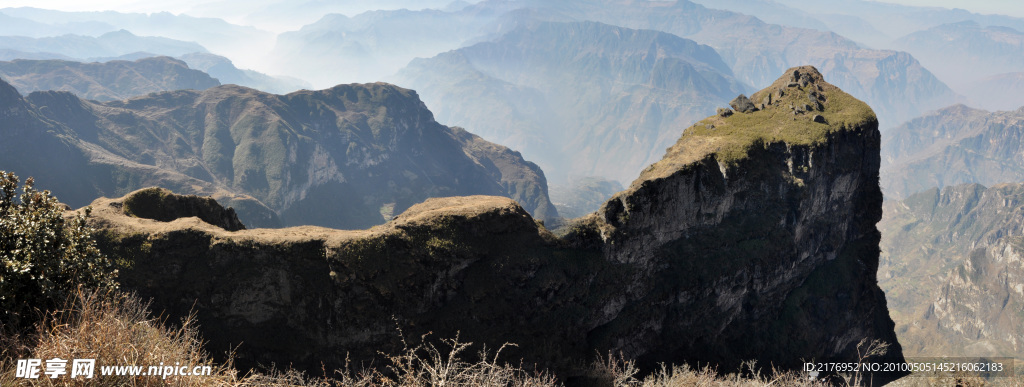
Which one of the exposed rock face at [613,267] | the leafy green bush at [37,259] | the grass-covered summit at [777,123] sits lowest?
the exposed rock face at [613,267]

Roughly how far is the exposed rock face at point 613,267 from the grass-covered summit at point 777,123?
32 centimetres

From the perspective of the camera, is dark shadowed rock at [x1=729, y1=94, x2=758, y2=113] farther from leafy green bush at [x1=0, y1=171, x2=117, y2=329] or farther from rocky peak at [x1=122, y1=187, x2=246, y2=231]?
leafy green bush at [x1=0, y1=171, x2=117, y2=329]

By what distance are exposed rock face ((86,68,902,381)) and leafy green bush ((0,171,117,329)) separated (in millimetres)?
20473

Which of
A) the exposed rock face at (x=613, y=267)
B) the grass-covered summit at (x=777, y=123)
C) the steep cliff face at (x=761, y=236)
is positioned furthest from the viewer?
the grass-covered summit at (x=777, y=123)

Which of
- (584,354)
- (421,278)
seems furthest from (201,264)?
(584,354)

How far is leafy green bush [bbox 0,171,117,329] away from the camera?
540 inches

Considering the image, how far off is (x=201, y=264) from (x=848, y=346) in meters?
73.7

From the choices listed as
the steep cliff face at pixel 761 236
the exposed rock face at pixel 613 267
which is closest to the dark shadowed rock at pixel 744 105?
the steep cliff face at pixel 761 236

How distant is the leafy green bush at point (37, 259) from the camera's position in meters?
13.7

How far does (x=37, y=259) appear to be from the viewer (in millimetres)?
14734

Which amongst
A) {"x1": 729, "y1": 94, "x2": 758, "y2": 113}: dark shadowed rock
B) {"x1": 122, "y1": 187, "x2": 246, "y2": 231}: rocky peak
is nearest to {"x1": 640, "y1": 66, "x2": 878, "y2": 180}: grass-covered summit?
{"x1": 729, "y1": 94, "x2": 758, "y2": 113}: dark shadowed rock

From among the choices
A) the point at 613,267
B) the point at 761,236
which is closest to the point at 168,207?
the point at 613,267

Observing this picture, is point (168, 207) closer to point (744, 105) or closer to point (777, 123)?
point (777, 123)

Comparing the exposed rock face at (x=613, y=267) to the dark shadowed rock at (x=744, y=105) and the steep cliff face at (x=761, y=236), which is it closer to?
the steep cliff face at (x=761, y=236)
